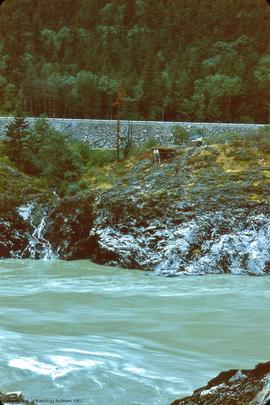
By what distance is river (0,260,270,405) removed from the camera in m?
6.14

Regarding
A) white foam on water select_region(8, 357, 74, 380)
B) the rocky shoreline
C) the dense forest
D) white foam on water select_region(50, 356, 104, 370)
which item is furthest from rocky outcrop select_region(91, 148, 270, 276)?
the dense forest

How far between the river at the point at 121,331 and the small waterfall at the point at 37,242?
1.37m

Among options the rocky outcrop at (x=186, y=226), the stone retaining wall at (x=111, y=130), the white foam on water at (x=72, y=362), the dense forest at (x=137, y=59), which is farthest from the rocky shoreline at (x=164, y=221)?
the dense forest at (x=137, y=59)

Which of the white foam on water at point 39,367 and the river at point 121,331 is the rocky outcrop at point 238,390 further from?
the white foam on water at point 39,367

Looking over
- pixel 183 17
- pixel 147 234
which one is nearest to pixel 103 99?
pixel 183 17

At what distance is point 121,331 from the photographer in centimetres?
930

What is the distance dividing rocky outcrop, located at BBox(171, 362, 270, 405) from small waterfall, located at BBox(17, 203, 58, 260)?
42.0 feet

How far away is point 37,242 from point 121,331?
892cm

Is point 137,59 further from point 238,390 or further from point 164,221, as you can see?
point 238,390

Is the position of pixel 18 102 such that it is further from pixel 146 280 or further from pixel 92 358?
pixel 92 358

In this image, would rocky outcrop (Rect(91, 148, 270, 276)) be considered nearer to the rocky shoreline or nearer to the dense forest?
the rocky shoreline

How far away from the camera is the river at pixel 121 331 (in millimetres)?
6137

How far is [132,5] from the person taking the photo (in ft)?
263

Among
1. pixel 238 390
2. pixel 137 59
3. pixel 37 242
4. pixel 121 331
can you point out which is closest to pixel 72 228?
pixel 37 242
